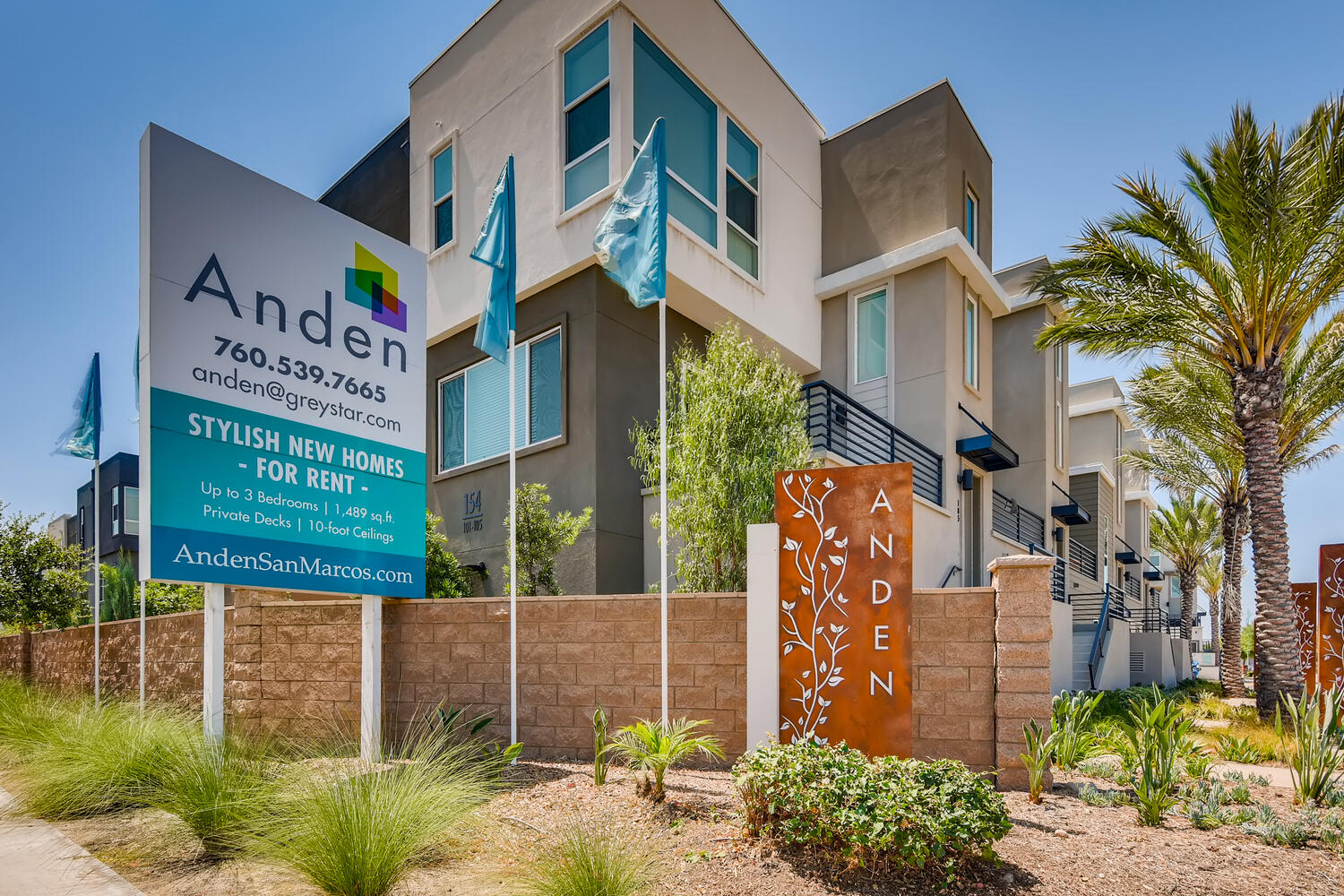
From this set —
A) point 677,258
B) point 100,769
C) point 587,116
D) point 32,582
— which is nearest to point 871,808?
point 100,769

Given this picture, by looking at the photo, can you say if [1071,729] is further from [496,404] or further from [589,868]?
[496,404]

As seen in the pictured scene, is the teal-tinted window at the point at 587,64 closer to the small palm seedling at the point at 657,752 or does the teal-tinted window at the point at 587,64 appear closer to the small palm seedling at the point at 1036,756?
the small palm seedling at the point at 657,752

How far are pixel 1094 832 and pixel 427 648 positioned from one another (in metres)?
6.27

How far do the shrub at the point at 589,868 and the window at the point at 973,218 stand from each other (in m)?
14.1

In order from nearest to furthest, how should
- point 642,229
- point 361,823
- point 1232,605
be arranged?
point 361,823
point 642,229
point 1232,605

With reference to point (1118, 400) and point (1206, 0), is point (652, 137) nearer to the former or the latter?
point (1206, 0)

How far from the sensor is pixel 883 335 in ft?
49.0

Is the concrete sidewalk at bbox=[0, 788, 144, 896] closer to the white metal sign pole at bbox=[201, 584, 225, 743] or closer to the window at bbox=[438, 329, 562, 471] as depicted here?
the white metal sign pole at bbox=[201, 584, 225, 743]

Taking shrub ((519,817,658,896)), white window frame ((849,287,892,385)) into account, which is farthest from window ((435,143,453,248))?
shrub ((519,817,658,896))

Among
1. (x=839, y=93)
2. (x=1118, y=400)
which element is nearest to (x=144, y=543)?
(x=839, y=93)

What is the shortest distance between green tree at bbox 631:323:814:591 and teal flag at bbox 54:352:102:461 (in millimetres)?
10017

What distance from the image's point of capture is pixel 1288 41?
934 cm

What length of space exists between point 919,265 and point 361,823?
41.2ft

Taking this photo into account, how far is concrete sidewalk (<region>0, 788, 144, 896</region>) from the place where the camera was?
16.0ft
